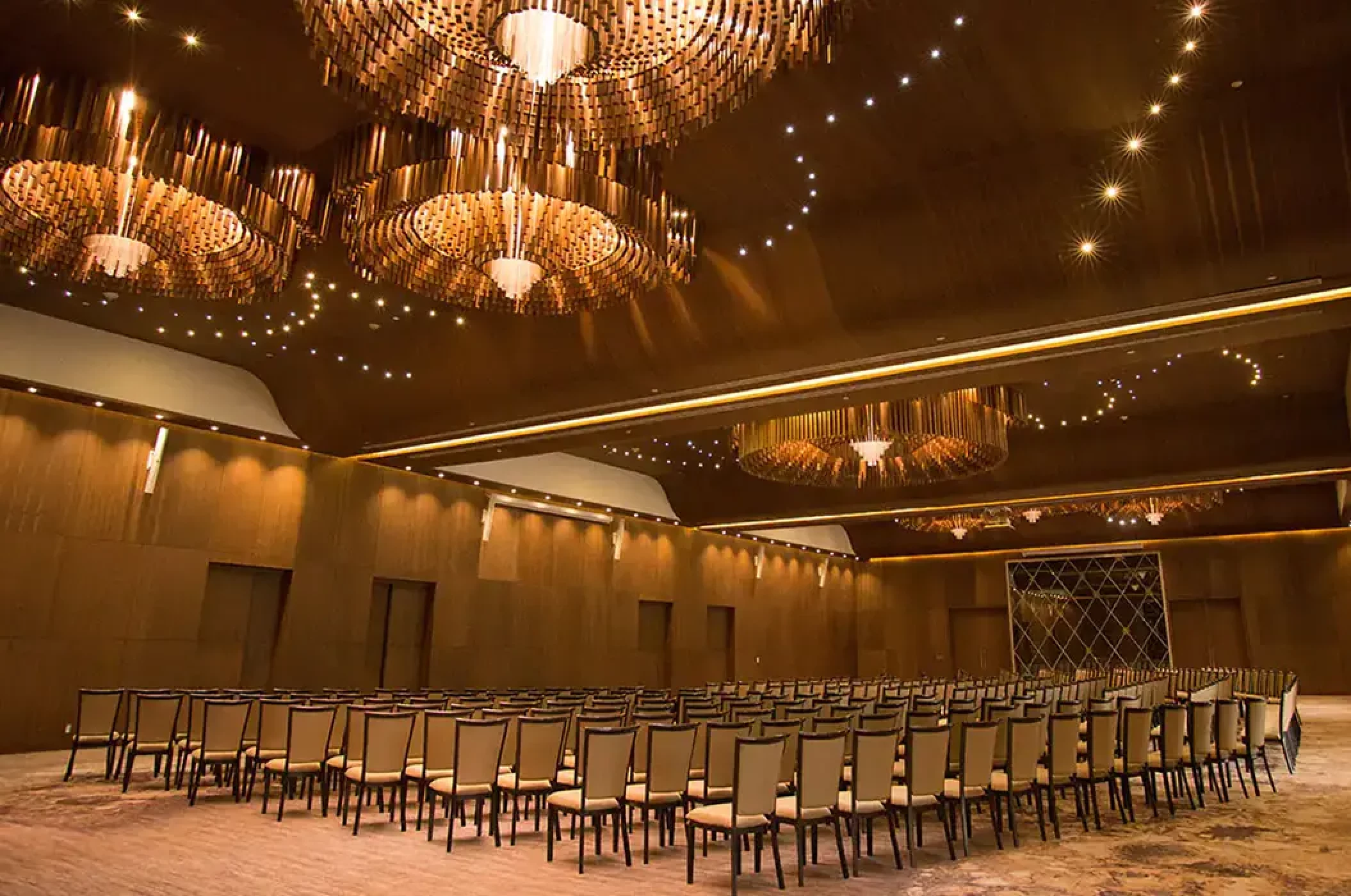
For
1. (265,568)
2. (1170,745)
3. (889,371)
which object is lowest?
(1170,745)

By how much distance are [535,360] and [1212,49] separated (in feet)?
23.6

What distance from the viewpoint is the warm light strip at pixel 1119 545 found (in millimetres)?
21734

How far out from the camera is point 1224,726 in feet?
26.3

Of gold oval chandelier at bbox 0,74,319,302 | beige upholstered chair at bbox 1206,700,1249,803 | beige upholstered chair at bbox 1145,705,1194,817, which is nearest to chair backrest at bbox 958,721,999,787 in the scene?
beige upholstered chair at bbox 1145,705,1194,817

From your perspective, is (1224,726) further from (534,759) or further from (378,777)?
(378,777)

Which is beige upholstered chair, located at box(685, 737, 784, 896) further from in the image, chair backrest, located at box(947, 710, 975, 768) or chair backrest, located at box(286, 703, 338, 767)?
chair backrest, located at box(286, 703, 338, 767)

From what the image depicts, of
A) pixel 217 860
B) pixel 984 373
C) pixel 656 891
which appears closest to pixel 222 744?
pixel 217 860

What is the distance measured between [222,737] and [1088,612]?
2345 centimetres

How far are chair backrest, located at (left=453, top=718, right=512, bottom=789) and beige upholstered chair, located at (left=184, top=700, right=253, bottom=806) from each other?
244 cm

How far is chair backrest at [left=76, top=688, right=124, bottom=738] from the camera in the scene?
27.1 ft

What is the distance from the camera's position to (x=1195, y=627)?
907 inches

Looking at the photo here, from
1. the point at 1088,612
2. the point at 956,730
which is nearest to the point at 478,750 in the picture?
the point at 956,730

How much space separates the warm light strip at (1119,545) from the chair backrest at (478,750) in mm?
21863

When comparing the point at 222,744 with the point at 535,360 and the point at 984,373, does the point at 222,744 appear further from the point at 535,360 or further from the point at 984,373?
the point at 984,373
